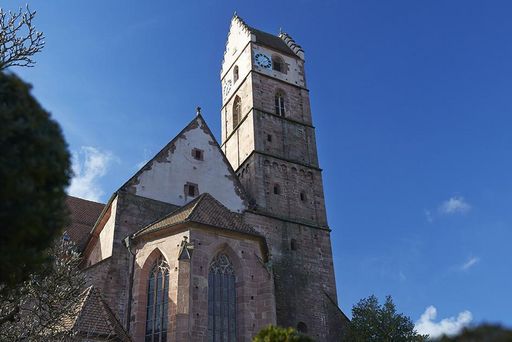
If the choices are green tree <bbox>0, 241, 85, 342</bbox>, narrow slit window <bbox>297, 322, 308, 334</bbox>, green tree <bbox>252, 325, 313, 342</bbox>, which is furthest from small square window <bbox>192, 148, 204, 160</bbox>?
green tree <bbox>252, 325, 313, 342</bbox>

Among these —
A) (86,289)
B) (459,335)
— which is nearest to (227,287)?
(86,289)

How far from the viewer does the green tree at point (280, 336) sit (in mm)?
9078

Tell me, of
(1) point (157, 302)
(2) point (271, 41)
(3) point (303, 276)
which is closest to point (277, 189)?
(3) point (303, 276)

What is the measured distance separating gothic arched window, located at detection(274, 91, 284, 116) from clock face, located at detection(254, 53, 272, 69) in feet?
6.09

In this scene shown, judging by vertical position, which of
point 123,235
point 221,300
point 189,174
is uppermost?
point 189,174

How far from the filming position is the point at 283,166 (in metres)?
25.5

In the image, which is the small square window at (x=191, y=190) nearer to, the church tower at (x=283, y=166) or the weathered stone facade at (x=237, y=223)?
the weathered stone facade at (x=237, y=223)

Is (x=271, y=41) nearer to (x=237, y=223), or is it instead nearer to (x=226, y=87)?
(x=226, y=87)

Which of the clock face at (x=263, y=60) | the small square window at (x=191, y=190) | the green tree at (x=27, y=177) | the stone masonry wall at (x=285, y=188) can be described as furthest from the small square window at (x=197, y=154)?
the green tree at (x=27, y=177)

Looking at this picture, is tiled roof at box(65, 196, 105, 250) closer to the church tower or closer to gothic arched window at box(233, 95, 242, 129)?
the church tower

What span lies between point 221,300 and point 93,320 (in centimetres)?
383

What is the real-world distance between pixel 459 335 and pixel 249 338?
1228 cm

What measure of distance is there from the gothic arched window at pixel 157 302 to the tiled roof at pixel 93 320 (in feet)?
5.04

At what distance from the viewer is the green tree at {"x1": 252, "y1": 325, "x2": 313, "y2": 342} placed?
908cm
